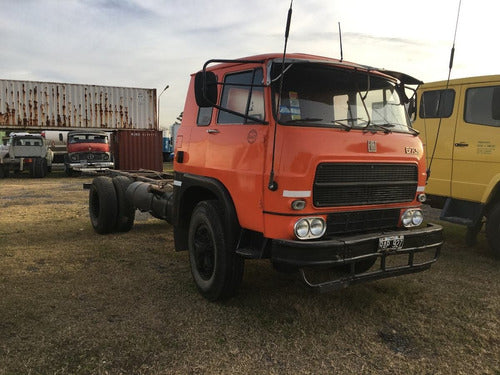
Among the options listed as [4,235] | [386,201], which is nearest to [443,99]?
[386,201]

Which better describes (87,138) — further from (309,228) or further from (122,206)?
(309,228)

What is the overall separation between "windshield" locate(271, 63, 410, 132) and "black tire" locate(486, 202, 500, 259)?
8.52ft

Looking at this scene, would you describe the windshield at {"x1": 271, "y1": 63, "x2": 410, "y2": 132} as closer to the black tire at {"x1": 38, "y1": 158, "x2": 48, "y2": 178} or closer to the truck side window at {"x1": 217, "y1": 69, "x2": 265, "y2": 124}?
the truck side window at {"x1": 217, "y1": 69, "x2": 265, "y2": 124}

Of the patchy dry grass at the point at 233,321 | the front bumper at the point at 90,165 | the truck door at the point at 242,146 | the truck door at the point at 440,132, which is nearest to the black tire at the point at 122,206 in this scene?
the patchy dry grass at the point at 233,321

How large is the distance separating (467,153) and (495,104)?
0.77 meters

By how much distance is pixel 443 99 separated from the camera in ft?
20.8

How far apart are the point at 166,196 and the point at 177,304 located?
2046mm

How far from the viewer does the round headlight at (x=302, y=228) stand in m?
3.28

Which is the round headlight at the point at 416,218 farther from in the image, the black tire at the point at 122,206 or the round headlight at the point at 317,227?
the black tire at the point at 122,206

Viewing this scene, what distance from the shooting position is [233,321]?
374cm

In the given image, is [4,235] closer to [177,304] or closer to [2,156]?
[177,304]

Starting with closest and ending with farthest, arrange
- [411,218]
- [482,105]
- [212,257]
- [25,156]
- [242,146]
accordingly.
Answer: [242,146]
[411,218]
[212,257]
[482,105]
[25,156]

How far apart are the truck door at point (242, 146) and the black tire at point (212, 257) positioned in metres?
0.32

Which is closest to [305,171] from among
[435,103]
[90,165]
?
[435,103]
